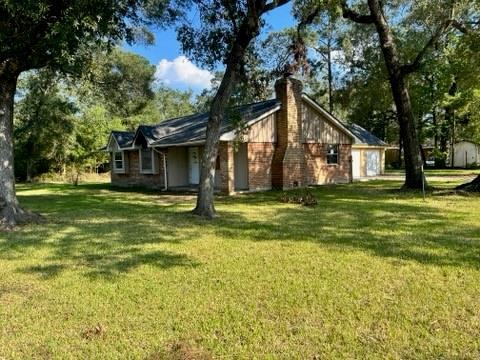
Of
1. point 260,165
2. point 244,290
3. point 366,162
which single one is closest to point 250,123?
point 260,165

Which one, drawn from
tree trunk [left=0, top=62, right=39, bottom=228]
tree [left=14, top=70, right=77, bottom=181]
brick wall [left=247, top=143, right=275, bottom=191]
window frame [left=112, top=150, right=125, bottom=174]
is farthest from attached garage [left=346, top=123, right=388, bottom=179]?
tree trunk [left=0, top=62, right=39, bottom=228]

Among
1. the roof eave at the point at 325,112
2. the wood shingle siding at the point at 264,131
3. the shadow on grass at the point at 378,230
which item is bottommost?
the shadow on grass at the point at 378,230

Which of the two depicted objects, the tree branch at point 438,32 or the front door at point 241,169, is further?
the front door at point 241,169

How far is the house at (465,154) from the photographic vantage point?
36.4m

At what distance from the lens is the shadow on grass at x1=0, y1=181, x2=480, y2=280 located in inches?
236

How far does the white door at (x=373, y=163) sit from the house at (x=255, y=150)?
6.89 m

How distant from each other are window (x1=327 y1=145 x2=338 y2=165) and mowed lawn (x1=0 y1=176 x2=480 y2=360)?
37.9 feet

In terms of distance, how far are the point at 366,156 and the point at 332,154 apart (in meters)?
7.97

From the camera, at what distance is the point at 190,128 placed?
19.5 metres

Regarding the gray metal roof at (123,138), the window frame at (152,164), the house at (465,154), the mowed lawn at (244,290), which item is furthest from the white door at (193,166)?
the house at (465,154)

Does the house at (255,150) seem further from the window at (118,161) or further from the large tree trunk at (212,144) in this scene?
the large tree trunk at (212,144)

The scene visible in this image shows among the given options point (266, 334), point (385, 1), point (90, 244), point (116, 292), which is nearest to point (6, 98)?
point (90, 244)

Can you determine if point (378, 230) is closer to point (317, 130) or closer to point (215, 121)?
point (215, 121)

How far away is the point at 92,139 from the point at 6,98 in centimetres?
2056
